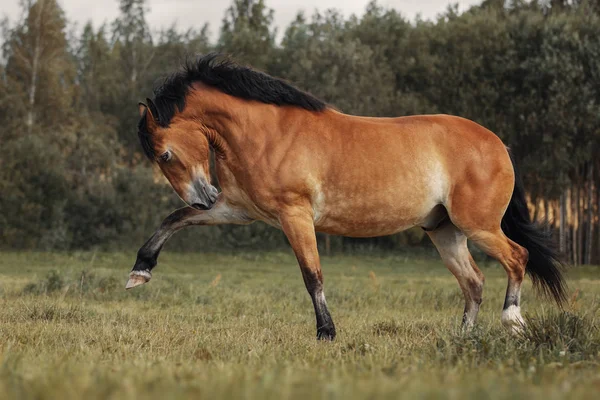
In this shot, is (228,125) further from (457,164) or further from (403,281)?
(403,281)

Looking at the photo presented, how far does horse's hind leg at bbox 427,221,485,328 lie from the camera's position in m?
8.29

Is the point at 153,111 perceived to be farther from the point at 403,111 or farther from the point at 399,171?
the point at 403,111

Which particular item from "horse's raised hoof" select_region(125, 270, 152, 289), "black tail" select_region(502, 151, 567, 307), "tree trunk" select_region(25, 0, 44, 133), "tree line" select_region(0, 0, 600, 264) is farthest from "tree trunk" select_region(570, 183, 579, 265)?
"tree trunk" select_region(25, 0, 44, 133)

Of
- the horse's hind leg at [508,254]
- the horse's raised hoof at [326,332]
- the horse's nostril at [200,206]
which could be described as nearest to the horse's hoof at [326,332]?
the horse's raised hoof at [326,332]

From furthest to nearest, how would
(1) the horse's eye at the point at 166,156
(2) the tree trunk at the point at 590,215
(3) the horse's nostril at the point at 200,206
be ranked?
(2) the tree trunk at the point at 590,215
(3) the horse's nostril at the point at 200,206
(1) the horse's eye at the point at 166,156

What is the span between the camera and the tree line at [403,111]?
2733 cm

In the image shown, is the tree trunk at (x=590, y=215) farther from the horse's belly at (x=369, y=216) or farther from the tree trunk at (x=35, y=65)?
the tree trunk at (x=35, y=65)

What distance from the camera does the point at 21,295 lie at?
35.6 ft

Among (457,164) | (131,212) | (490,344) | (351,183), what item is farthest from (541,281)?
(131,212)

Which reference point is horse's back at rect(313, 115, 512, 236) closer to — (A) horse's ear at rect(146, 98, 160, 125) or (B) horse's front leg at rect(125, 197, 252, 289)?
(B) horse's front leg at rect(125, 197, 252, 289)

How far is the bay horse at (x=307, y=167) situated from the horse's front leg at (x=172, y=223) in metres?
0.01

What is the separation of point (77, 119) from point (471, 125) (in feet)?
108

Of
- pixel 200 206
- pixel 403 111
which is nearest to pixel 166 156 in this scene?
pixel 200 206

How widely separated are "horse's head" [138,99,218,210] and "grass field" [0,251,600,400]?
1312 millimetres
